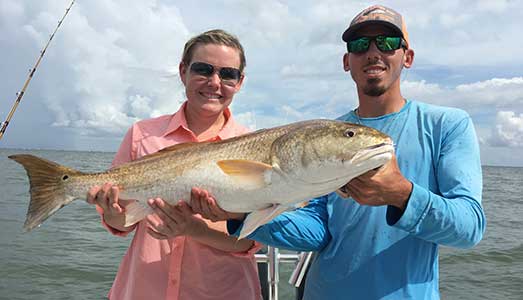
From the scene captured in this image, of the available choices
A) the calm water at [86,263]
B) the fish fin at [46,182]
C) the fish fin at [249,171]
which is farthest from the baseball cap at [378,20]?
the calm water at [86,263]

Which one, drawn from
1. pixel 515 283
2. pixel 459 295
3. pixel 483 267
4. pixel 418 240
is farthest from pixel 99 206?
pixel 483 267

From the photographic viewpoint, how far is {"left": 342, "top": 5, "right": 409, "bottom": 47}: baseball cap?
2896 millimetres

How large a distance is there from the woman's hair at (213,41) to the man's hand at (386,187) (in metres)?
1.55

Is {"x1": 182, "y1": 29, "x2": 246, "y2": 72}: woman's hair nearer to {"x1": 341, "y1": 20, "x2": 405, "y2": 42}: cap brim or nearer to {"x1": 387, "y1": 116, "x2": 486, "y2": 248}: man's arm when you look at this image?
{"x1": 341, "y1": 20, "x2": 405, "y2": 42}: cap brim

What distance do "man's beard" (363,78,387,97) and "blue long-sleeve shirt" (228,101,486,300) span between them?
6.5 inches

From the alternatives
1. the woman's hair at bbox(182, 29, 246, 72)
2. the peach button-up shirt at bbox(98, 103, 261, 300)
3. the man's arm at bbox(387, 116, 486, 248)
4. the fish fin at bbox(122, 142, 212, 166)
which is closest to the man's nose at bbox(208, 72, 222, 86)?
the woman's hair at bbox(182, 29, 246, 72)

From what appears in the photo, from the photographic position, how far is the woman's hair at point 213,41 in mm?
3396

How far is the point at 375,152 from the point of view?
2.36m

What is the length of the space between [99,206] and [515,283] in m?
13.3

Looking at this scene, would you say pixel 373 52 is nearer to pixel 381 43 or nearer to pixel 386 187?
pixel 381 43

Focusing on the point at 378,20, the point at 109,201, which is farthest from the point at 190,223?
the point at 378,20

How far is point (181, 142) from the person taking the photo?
11.3ft

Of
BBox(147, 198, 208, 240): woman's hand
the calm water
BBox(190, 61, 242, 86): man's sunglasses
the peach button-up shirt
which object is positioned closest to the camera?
BBox(147, 198, 208, 240): woman's hand

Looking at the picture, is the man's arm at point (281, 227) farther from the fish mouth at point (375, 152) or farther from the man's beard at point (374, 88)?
the man's beard at point (374, 88)
